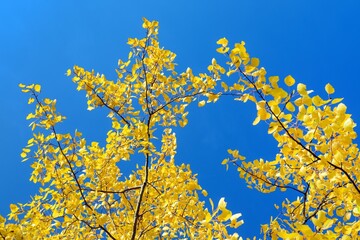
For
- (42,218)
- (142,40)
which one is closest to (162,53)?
(142,40)

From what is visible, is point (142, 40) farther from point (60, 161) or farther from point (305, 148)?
point (305, 148)

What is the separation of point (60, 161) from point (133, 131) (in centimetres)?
74

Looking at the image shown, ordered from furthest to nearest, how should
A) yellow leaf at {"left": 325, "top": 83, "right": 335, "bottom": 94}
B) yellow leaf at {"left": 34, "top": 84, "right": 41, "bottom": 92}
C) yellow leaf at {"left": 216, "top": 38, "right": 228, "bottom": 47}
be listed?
yellow leaf at {"left": 34, "top": 84, "right": 41, "bottom": 92}
yellow leaf at {"left": 216, "top": 38, "right": 228, "bottom": 47}
yellow leaf at {"left": 325, "top": 83, "right": 335, "bottom": 94}

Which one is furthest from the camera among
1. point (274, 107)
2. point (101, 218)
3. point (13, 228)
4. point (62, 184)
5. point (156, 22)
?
point (156, 22)

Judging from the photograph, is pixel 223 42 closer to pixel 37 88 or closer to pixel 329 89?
pixel 329 89

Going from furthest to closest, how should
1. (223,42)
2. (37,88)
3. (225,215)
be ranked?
(37,88), (223,42), (225,215)

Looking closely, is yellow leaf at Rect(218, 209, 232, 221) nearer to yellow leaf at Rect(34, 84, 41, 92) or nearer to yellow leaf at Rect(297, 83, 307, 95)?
yellow leaf at Rect(297, 83, 307, 95)

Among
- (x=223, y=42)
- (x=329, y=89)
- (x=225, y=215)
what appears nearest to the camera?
(x=225, y=215)

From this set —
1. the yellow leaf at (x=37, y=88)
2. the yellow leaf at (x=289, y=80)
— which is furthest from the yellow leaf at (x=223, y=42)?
the yellow leaf at (x=37, y=88)

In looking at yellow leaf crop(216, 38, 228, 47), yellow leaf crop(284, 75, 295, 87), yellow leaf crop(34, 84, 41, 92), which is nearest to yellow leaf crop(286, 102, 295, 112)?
yellow leaf crop(284, 75, 295, 87)

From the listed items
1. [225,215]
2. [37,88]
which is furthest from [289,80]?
[37,88]

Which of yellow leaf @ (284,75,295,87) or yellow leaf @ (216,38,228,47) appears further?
yellow leaf @ (216,38,228,47)

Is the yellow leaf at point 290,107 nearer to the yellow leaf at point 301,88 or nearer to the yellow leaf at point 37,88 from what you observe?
the yellow leaf at point 301,88

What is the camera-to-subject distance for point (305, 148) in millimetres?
1889
